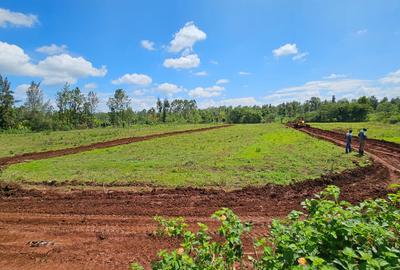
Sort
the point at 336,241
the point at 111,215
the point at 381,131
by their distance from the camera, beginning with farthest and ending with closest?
the point at 381,131, the point at 111,215, the point at 336,241

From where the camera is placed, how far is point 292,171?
14367 millimetres

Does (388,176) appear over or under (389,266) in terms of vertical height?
under

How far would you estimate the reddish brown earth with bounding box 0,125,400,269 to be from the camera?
5934mm

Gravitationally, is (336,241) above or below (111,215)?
above

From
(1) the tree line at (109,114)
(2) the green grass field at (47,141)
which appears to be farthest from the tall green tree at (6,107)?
(2) the green grass field at (47,141)

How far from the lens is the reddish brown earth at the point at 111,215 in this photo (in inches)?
234

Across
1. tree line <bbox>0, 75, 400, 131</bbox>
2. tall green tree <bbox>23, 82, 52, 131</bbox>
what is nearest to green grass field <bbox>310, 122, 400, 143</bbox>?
tree line <bbox>0, 75, 400, 131</bbox>

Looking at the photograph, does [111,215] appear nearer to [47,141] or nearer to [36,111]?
[47,141]

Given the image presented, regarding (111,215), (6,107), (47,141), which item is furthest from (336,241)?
(6,107)

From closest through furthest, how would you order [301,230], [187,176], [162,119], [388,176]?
[301,230]
[187,176]
[388,176]
[162,119]

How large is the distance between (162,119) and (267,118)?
42.8m

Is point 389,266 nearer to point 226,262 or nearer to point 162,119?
point 226,262

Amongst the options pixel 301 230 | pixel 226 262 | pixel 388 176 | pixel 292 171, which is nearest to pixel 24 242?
pixel 226 262

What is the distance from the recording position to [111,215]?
8281 millimetres
